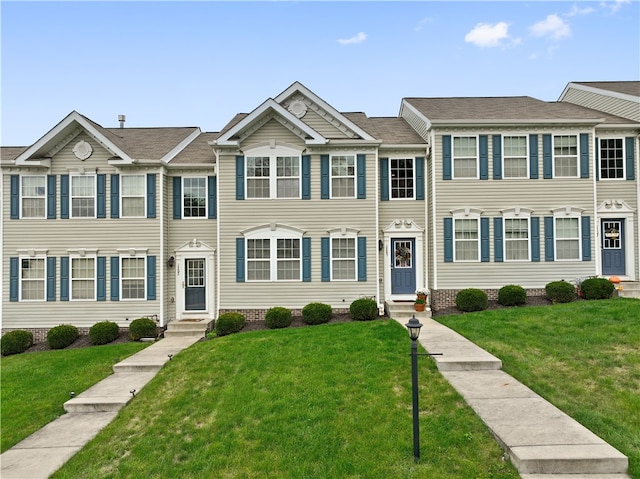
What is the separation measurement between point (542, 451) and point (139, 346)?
439 inches

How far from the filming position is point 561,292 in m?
12.8

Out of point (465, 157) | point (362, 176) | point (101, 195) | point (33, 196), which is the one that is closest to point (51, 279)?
point (33, 196)

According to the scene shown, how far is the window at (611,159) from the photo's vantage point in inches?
567

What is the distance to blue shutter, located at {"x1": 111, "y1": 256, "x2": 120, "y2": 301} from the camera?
554 inches

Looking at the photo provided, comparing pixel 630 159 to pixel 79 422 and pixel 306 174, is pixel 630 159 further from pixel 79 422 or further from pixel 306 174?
pixel 79 422

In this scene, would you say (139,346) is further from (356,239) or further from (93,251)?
(356,239)

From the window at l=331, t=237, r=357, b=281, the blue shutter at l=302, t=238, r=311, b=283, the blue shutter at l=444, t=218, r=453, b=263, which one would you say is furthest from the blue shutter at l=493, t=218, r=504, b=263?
the blue shutter at l=302, t=238, r=311, b=283

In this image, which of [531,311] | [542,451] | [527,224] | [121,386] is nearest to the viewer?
[542,451]

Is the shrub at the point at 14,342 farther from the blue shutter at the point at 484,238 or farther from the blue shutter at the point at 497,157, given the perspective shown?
the blue shutter at the point at 497,157

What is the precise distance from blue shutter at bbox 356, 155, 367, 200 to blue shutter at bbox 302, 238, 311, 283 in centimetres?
261

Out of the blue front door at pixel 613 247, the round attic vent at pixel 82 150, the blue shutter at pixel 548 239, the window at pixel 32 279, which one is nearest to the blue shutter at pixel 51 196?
the round attic vent at pixel 82 150

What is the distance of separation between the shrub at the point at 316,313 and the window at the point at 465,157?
22.1 ft

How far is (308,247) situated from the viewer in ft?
46.2

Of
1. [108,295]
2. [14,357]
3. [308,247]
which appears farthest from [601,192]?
[14,357]
